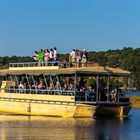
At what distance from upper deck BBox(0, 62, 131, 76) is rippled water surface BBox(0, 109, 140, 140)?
3.42 metres

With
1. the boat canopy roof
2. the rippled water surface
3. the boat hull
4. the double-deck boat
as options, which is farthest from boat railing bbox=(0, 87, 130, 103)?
the rippled water surface

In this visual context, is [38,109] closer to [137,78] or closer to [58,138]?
[58,138]

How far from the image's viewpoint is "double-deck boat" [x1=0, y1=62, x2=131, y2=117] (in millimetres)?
43594

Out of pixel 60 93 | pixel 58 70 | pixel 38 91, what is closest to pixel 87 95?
pixel 60 93

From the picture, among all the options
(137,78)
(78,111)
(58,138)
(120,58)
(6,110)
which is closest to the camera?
(58,138)

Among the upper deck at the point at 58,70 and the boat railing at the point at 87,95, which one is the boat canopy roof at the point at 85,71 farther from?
the boat railing at the point at 87,95

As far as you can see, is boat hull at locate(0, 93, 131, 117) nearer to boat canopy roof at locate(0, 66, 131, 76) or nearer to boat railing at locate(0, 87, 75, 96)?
boat railing at locate(0, 87, 75, 96)

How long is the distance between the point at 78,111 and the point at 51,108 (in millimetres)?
2636

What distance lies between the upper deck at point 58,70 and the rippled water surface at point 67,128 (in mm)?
3420

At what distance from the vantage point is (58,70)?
45125mm

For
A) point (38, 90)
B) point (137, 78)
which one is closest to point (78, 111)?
point (38, 90)

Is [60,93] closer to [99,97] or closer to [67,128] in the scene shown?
[99,97]

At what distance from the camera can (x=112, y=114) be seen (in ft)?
147

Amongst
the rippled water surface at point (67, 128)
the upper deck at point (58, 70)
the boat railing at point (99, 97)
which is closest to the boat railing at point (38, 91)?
the boat railing at point (99, 97)
